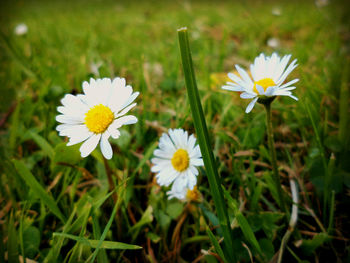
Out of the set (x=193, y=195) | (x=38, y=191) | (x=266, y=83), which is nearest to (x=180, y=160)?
(x=193, y=195)

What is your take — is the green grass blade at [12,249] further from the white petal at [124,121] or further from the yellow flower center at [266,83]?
the yellow flower center at [266,83]

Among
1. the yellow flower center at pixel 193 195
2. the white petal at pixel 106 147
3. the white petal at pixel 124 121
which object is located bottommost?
the yellow flower center at pixel 193 195

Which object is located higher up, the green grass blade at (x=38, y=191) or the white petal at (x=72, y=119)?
the white petal at (x=72, y=119)

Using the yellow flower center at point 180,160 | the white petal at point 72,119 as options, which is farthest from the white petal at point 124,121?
the yellow flower center at point 180,160

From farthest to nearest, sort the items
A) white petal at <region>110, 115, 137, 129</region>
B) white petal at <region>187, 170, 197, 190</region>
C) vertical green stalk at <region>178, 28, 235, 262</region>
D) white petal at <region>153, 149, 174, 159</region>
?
white petal at <region>153, 149, 174, 159</region> → white petal at <region>187, 170, 197, 190</region> → white petal at <region>110, 115, 137, 129</region> → vertical green stalk at <region>178, 28, 235, 262</region>

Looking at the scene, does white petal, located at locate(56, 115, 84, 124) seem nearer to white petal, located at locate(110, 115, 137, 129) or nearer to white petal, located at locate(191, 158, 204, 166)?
white petal, located at locate(110, 115, 137, 129)

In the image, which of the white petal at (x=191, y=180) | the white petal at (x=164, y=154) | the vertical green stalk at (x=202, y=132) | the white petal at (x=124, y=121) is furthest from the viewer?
the white petal at (x=164, y=154)

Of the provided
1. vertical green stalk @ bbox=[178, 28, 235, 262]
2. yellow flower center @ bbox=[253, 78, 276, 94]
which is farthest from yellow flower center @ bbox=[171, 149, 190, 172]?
yellow flower center @ bbox=[253, 78, 276, 94]

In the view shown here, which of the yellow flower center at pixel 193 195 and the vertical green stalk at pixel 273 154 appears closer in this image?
the vertical green stalk at pixel 273 154

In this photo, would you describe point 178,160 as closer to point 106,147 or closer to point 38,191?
point 106,147
